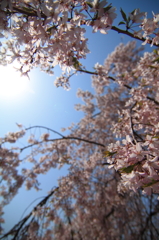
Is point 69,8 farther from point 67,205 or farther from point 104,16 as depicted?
point 67,205

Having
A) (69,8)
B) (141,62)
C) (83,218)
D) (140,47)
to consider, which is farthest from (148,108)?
(140,47)

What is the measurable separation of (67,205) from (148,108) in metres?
3.49

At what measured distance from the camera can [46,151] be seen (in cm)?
509

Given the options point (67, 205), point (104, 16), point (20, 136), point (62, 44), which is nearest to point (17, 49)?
point (62, 44)

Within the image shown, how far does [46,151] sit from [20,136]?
1344mm

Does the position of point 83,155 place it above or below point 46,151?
below

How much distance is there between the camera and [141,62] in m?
2.55

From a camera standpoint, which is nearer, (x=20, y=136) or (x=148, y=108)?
(x=148, y=108)

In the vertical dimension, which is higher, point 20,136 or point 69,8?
point 20,136

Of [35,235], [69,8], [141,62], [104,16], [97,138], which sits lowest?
[35,235]

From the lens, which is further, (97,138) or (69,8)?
(97,138)

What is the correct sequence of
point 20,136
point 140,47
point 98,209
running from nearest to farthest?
point 20,136 → point 98,209 → point 140,47

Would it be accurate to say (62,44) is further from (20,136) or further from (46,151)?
(46,151)

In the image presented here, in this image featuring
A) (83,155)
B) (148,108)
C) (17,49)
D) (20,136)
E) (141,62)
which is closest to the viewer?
(17,49)
